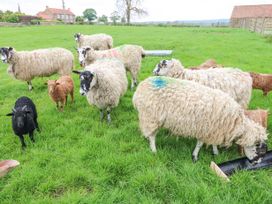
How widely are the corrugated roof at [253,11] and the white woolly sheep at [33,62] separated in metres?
58.9

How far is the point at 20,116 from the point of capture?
4480 millimetres

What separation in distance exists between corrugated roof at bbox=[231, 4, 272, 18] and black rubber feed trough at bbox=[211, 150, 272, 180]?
6125 centimetres

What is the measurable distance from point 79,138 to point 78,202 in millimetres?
1786

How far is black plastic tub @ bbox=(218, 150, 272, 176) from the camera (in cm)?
376

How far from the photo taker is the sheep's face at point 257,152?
3.80 meters

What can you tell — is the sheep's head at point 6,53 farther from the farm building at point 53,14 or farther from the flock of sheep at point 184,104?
the farm building at point 53,14

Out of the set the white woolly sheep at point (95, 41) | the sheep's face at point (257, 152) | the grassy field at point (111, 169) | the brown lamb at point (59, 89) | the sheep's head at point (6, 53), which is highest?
the sheep's head at point (6, 53)

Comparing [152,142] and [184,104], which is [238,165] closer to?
[184,104]

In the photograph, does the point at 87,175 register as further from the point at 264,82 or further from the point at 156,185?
the point at 264,82

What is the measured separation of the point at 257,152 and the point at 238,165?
33 centimetres

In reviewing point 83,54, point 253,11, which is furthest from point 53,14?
point 83,54

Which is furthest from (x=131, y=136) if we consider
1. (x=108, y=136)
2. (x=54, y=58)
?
(x=54, y=58)

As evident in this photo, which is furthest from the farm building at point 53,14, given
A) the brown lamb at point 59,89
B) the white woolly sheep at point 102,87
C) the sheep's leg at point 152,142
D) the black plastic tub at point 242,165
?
the black plastic tub at point 242,165

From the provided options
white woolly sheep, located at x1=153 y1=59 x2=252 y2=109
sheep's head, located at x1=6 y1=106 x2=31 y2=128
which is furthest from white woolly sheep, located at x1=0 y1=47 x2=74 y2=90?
white woolly sheep, located at x1=153 y1=59 x2=252 y2=109
